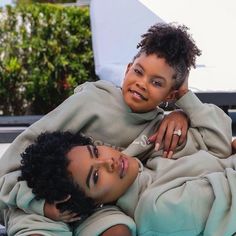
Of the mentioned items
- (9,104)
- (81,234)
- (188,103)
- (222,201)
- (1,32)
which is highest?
(188,103)

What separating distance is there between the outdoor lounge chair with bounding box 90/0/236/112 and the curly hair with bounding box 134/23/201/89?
2.77 m

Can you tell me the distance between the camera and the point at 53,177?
1678 millimetres

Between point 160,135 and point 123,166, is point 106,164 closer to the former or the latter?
point 123,166

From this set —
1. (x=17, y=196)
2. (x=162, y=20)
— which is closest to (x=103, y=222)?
(x=17, y=196)

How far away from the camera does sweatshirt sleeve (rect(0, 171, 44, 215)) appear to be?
5.60 feet

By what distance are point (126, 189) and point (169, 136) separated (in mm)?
313

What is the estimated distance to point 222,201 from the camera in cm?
171

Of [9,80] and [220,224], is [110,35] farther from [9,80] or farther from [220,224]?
[220,224]

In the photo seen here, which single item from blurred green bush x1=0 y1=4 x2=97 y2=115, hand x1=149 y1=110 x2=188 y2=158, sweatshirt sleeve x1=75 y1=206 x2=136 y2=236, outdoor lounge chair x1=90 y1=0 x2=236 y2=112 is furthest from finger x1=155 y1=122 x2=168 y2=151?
blurred green bush x1=0 y1=4 x2=97 y2=115

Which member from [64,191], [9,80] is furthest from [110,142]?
[9,80]

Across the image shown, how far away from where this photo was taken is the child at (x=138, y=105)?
1970 millimetres

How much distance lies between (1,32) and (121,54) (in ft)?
5.06

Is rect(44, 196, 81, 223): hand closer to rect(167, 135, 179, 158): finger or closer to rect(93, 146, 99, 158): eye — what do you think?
rect(93, 146, 99, 158): eye

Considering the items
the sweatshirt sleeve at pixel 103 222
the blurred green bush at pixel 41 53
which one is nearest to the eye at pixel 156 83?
the sweatshirt sleeve at pixel 103 222
